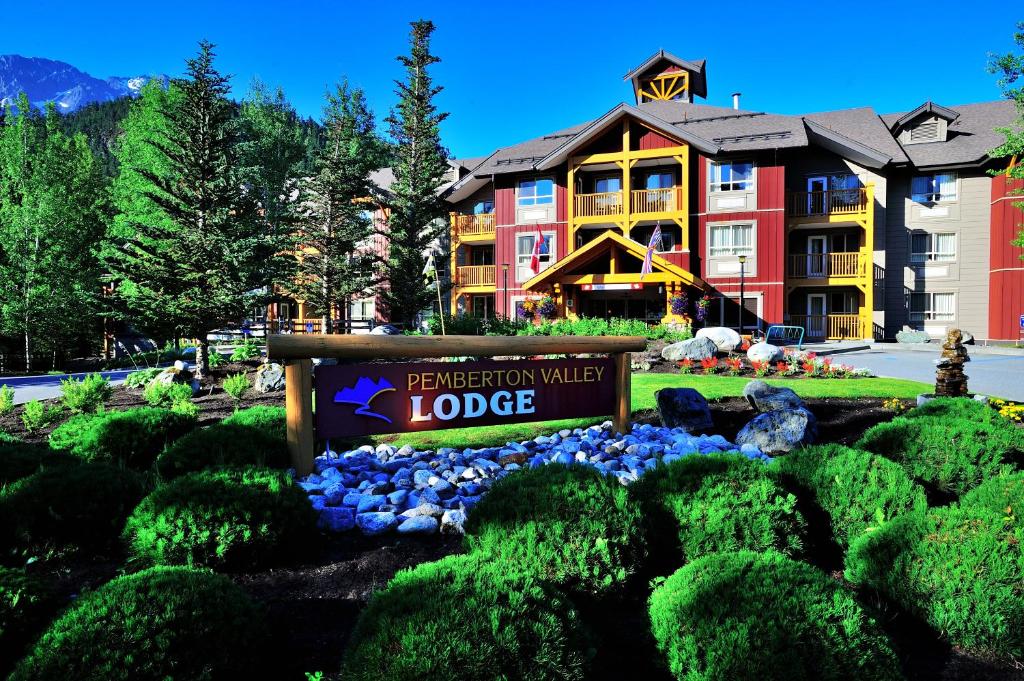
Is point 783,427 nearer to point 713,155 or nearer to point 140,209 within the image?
point 713,155

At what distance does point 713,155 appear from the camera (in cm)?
2541

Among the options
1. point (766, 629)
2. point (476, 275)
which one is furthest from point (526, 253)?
point (766, 629)

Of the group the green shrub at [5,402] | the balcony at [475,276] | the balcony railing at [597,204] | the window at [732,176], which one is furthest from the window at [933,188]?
the green shrub at [5,402]

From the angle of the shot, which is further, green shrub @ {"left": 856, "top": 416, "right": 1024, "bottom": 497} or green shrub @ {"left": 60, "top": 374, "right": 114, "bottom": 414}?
green shrub @ {"left": 60, "top": 374, "right": 114, "bottom": 414}

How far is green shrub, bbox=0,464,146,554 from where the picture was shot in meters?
3.19

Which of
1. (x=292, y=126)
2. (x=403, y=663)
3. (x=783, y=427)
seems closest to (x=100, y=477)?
(x=403, y=663)

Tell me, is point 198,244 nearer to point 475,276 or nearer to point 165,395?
point 165,395

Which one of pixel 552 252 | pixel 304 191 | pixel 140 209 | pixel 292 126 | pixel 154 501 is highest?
pixel 292 126

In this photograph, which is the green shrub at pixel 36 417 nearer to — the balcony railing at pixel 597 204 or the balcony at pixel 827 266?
the balcony railing at pixel 597 204

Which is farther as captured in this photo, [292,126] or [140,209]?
[292,126]

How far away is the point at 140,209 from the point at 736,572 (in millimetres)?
28664

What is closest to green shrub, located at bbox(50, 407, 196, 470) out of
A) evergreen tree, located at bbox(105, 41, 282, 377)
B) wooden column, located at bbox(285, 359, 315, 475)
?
wooden column, located at bbox(285, 359, 315, 475)

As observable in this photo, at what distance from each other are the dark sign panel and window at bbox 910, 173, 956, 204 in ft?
87.7

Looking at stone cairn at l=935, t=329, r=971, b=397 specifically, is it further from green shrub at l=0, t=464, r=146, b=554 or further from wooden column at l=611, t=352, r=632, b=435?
green shrub at l=0, t=464, r=146, b=554
